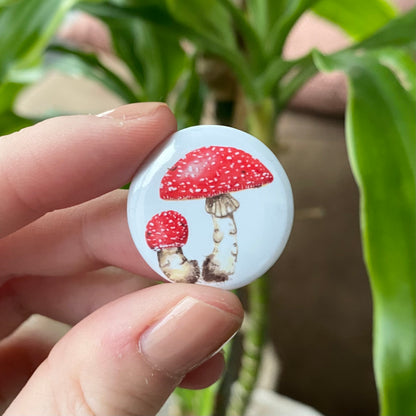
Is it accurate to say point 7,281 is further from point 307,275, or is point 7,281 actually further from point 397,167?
point 307,275

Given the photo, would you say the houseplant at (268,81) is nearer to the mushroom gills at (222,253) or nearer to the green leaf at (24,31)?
the green leaf at (24,31)

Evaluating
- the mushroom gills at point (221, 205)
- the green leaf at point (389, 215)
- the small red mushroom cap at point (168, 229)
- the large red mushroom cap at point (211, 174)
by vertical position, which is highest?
the large red mushroom cap at point (211, 174)

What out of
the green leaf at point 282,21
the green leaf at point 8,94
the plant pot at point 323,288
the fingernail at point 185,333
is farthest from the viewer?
the plant pot at point 323,288

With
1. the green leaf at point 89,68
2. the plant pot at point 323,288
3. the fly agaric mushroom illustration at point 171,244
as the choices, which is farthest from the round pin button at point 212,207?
the plant pot at point 323,288

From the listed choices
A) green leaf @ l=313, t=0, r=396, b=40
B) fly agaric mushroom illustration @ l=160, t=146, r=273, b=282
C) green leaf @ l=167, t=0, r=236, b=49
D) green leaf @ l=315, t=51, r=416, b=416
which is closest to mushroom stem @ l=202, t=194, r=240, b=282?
fly agaric mushroom illustration @ l=160, t=146, r=273, b=282

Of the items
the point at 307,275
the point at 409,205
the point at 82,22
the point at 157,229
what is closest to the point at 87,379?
the point at 157,229

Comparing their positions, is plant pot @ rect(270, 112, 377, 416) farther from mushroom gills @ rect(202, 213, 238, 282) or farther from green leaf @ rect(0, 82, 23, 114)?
mushroom gills @ rect(202, 213, 238, 282)

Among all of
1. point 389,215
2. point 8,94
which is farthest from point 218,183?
point 8,94

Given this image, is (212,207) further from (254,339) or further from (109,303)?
(254,339)
